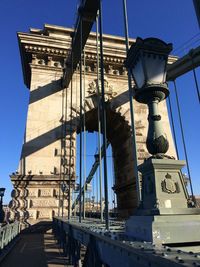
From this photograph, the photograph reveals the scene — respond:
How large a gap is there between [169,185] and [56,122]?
48.5 ft

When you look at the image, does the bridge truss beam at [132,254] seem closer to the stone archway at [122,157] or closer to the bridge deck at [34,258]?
the bridge deck at [34,258]

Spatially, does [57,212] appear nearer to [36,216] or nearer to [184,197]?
[36,216]

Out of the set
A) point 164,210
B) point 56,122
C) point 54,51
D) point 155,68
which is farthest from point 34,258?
point 54,51

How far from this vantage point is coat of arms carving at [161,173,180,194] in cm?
286

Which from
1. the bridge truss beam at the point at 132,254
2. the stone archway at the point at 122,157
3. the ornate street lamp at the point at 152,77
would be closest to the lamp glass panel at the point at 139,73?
the ornate street lamp at the point at 152,77

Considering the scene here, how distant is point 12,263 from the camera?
752 centimetres

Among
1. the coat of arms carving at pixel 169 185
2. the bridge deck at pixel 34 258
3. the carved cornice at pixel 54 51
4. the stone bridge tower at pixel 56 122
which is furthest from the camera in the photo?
the carved cornice at pixel 54 51

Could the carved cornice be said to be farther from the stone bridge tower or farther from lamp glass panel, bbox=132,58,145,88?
lamp glass panel, bbox=132,58,145,88

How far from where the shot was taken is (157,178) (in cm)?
289

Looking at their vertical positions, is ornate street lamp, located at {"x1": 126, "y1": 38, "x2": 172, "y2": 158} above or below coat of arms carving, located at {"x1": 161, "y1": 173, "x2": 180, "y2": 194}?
above

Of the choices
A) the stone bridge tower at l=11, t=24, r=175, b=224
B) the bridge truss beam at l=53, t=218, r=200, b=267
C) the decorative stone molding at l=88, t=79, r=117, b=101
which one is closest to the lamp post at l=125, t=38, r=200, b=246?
the bridge truss beam at l=53, t=218, r=200, b=267

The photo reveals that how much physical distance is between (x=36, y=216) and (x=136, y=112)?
31.7 feet

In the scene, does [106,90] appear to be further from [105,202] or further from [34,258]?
[105,202]

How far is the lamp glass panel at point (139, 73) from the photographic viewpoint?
3.37 m
